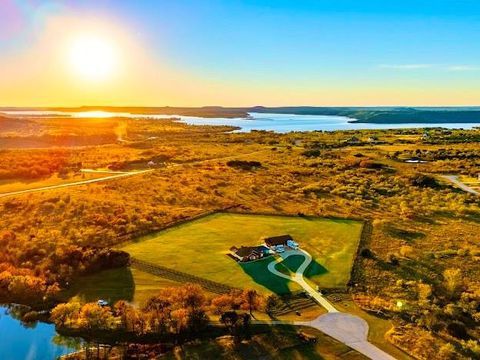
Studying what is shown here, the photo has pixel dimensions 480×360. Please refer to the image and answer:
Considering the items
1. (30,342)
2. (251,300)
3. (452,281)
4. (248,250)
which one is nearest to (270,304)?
(251,300)

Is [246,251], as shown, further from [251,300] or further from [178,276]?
[251,300]

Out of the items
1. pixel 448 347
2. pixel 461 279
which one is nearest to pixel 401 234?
pixel 461 279

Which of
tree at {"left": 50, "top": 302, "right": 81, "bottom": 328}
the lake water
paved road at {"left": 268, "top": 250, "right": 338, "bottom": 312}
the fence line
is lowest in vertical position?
the lake water

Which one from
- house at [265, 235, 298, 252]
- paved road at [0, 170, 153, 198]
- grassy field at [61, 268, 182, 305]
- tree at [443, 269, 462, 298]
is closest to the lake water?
grassy field at [61, 268, 182, 305]

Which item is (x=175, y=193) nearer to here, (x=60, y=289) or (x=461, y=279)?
(x=60, y=289)

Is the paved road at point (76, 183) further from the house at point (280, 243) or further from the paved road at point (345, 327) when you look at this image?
the paved road at point (345, 327)

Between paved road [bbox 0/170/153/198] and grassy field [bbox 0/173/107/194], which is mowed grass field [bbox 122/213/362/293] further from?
grassy field [bbox 0/173/107/194]
